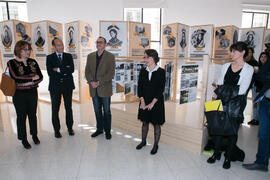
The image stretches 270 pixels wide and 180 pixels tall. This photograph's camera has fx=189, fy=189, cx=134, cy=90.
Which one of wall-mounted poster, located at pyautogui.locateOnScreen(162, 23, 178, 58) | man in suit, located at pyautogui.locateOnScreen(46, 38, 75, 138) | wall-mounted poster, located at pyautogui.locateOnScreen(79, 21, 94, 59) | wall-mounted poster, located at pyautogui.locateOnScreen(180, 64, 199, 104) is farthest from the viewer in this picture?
wall-mounted poster, located at pyautogui.locateOnScreen(79, 21, 94, 59)

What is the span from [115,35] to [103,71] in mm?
2059

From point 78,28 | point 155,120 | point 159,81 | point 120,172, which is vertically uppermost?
point 78,28

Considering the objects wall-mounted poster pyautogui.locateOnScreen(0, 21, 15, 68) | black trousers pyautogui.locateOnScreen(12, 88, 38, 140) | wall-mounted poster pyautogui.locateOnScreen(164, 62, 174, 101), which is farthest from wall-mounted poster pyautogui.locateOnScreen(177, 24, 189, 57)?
wall-mounted poster pyautogui.locateOnScreen(0, 21, 15, 68)

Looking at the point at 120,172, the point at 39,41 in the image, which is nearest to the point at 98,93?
the point at 120,172

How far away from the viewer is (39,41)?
17.6 ft

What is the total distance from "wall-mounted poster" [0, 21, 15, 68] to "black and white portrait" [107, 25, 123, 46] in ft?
9.07

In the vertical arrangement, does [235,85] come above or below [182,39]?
below

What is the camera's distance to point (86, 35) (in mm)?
5367

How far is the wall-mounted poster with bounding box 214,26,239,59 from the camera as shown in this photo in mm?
4938

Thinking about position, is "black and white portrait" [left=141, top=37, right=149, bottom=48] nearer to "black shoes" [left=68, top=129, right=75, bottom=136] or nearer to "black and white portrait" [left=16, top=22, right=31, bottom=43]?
"black shoes" [left=68, top=129, right=75, bottom=136]

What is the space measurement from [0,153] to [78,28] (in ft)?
11.4

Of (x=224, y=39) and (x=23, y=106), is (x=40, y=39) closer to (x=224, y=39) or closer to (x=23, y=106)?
→ (x=23, y=106)

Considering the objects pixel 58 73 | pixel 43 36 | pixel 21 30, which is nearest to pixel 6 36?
pixel 21 30

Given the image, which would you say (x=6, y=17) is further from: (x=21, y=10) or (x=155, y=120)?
(x=155, y=120)
